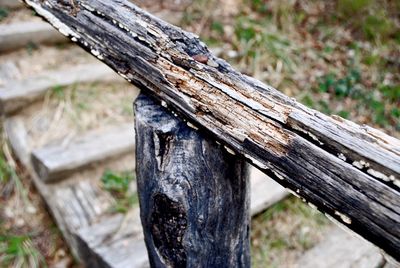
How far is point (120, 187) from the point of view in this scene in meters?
2.25

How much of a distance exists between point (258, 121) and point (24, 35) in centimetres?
236

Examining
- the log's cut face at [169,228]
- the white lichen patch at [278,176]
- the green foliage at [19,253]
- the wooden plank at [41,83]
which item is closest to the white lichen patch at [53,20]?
the log's cut face at [169,228]

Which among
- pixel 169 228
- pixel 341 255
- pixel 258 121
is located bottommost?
pixel 341 255

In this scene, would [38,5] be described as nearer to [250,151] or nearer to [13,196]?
[250,151]

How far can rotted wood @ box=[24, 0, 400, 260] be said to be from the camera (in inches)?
30.6

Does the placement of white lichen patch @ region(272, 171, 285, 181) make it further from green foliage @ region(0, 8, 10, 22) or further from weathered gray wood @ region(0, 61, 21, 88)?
green foliage @ region(0, 8, 10, 22)

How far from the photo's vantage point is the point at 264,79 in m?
3.27

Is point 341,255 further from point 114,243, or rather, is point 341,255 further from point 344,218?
point 344,218

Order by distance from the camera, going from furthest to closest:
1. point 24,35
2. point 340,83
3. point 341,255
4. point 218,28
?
point 218,28, point 340,83, point 24,35, point 341,255

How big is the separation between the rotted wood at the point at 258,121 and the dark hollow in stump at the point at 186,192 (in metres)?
0.07

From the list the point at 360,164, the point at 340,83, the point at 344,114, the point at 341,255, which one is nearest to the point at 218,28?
the point at 340,83

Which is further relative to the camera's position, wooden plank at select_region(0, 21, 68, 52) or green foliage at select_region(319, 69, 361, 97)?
green foliage at select_region(319, 69, 361, 97)

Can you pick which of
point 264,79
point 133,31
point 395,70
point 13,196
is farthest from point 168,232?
point 395,70

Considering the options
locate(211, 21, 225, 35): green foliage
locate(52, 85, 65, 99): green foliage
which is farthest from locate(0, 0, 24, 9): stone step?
locate(211, 21, 225, 35): green foliage
